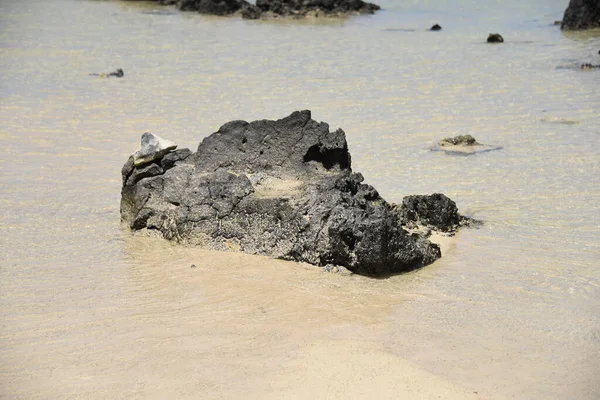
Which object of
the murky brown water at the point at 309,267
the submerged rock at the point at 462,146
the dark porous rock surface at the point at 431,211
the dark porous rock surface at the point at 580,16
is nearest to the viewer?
the murky brown water at the point at 309,267

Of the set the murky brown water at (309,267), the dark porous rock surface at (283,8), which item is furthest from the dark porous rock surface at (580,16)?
the dark porous rock surface at (283,8)

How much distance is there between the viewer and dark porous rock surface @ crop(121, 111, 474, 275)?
5.94 m

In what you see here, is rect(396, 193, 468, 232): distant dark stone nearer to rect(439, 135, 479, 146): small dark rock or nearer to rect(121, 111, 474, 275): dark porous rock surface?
rect(121, 111, 474, 275): dark porous rock surface

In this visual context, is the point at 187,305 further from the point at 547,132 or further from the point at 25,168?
the point at 547,132

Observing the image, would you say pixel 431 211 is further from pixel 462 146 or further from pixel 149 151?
pixel 462 146

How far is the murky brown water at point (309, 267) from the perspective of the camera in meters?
4.59

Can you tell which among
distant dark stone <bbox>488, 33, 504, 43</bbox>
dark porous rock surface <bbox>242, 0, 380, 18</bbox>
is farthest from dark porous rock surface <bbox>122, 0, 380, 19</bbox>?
distant dark stone <bbox>488, 33, 504, 43</bbox>

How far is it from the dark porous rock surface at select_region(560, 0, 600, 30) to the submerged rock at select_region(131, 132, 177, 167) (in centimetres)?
1504

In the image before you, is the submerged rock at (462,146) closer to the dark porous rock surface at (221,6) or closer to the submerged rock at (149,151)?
the submerged rock at (149,151)

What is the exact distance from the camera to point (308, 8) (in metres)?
23.6

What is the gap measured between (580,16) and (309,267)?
15734 mm

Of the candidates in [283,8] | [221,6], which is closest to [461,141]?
[283,8]

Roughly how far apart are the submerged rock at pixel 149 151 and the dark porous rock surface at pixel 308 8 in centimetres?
1639

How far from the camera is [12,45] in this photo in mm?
17281
